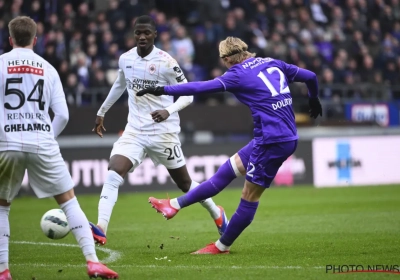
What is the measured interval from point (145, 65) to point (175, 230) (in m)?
2.96

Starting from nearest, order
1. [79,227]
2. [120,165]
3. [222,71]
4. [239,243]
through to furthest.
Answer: [79,227], [120,165], [239,243], [222,71]

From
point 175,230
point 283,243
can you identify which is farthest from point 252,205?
point 175,230

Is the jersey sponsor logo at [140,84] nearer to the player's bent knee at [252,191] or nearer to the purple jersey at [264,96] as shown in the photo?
the purple jersey at [264,96]

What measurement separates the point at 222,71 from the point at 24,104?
1427 centimetres

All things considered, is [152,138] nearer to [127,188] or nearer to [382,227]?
[382,227]

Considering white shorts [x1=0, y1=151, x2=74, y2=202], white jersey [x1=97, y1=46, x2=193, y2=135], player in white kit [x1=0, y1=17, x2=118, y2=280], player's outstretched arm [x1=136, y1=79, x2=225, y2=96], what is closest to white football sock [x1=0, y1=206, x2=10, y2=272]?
player in white kit [x1=0, y1=17, x2=118, y2=280]

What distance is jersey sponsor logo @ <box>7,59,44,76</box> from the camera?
6.34 metres

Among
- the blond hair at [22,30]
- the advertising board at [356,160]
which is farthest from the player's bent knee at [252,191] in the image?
the advertising board at [356,160]

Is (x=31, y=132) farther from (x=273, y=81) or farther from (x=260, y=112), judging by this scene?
(x=273, y=81)

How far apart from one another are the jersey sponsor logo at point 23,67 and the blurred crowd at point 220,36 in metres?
12.2

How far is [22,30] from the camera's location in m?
6.38

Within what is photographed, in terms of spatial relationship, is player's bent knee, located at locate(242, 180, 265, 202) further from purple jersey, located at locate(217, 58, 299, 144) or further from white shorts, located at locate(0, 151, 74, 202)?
white shorts, located at locate(0, 151, 74, 202)

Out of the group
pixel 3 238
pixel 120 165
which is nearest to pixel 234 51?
pixel 120 165

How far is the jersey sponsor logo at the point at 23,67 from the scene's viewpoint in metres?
6.34
